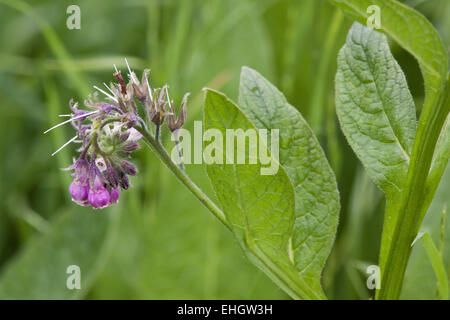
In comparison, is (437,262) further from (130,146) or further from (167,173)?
(167,173)

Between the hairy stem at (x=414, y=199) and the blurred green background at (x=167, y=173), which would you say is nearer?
the hairy stem at (x=414, y=199)

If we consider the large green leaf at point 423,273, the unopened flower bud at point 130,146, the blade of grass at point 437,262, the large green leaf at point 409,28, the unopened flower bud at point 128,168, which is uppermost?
the large green leaf at point 409,28

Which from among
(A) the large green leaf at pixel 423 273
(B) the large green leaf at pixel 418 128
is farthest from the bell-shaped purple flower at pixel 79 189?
(A) the large green leaf at pixel 423 273

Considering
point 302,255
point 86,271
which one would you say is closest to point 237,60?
point 86,271

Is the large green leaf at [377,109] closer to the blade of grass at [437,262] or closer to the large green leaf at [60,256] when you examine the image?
the blade of grass at [437,262]

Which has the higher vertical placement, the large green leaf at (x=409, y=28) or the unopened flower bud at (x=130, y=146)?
the large green leaf at (x=409, y=28)
